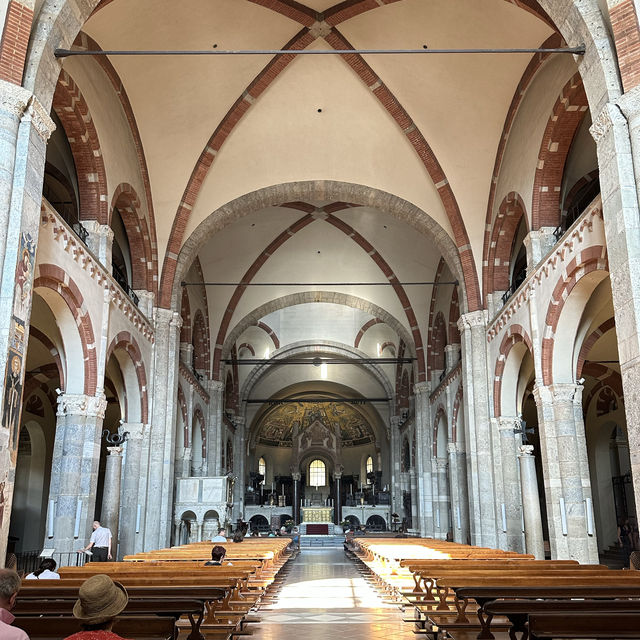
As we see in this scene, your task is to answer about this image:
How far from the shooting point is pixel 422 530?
2536 centimetres

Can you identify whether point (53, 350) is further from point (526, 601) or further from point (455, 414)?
point (455, 414)

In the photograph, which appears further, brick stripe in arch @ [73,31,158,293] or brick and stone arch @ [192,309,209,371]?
brick and stone arch @ [192,309,209,371]

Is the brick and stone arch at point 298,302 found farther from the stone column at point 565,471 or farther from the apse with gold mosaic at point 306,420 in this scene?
the apse with gold mosaic at point 306,420

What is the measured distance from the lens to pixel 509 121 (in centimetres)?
1527

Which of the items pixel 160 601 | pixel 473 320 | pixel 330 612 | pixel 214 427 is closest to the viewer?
pixel 160 601

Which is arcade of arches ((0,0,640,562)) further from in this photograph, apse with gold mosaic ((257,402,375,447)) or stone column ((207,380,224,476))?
apse with gold mosaic ((257,402,375,447))

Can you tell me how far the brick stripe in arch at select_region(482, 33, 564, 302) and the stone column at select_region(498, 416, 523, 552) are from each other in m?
3.43

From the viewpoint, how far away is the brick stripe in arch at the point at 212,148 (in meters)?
15.4

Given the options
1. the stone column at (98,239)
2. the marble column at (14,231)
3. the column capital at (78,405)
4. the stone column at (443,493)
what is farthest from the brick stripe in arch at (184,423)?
the marble column at (14,231)

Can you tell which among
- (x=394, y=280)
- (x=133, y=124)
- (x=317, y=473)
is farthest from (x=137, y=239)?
(x=317, y=473)

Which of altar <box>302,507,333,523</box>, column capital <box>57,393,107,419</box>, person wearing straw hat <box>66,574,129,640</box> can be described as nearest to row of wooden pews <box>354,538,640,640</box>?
person wearing straw hat <box>66,574,129,640</box>

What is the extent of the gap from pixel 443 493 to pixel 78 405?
15.9 m

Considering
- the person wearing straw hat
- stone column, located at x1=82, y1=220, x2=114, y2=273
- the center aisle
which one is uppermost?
stone column, located at x1=82, y1=220, x2=114, y2=273

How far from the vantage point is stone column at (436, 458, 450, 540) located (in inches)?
969
